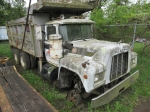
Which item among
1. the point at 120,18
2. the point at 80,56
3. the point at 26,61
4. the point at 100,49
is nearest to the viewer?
the point at 100,49

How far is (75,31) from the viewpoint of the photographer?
4395 mm

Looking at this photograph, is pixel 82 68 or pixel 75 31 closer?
pixel 82 68

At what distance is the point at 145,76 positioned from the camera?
522 centimetres

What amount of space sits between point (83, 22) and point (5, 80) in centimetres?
337

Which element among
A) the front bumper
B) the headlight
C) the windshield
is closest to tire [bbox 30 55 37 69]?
the windshield

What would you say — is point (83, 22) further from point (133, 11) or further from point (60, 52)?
point (133, 11)

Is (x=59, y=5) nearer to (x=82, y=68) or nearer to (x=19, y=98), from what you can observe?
(x=82, y=68)

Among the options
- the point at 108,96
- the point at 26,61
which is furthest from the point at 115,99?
the point at 26,61

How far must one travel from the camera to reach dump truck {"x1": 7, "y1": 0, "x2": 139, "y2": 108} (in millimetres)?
2965

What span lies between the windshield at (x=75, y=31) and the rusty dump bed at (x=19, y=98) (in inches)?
77.8

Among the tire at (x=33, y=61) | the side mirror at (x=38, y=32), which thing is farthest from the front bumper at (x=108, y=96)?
the tire at (x=33, y=61)

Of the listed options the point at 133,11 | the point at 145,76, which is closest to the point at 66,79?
the point at 145,76

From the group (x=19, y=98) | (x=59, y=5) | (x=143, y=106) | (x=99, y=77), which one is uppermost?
(x=59, y=5)

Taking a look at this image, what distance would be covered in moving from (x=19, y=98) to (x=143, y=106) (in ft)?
11.1
